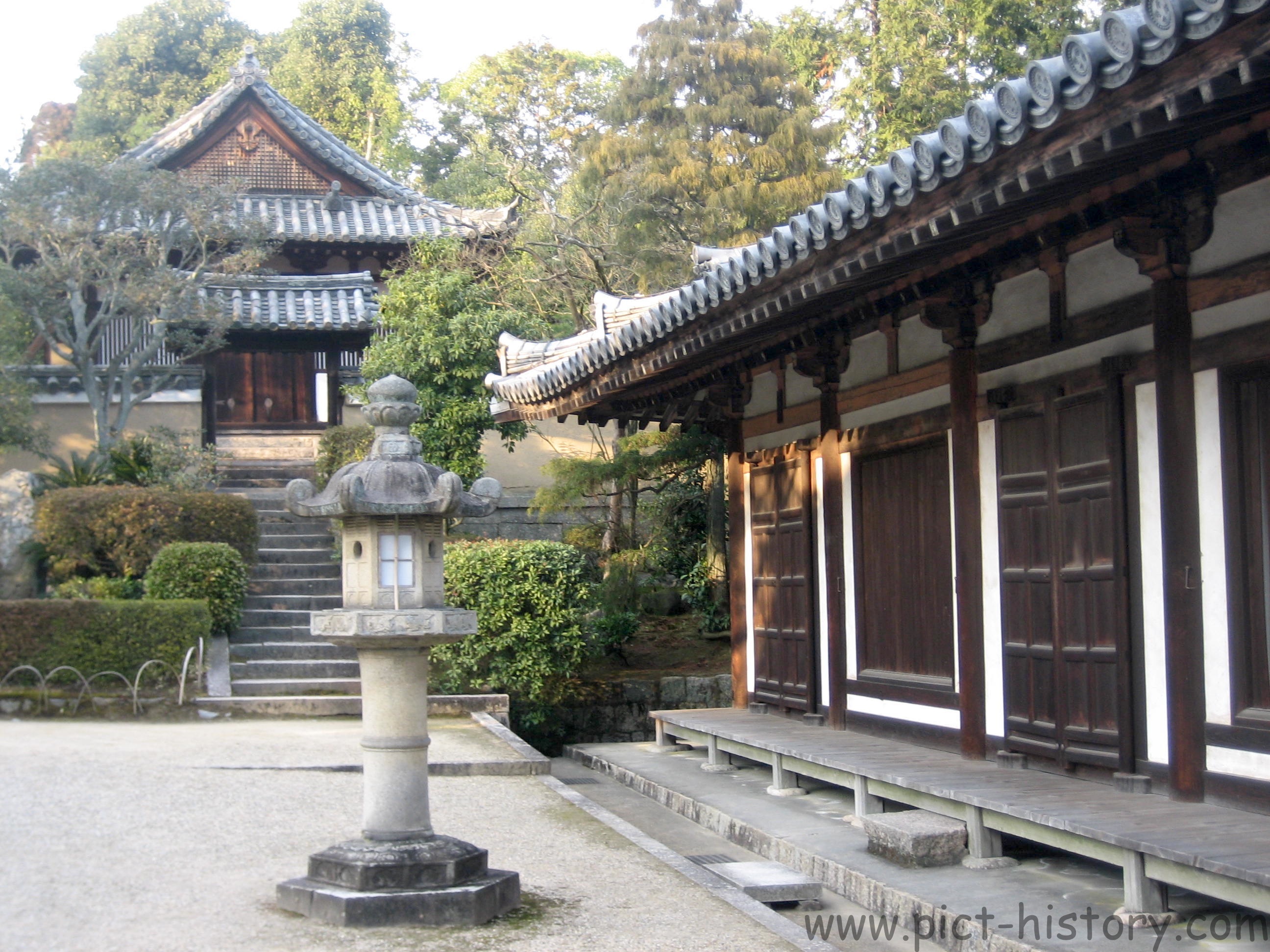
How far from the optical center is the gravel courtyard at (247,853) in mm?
5422

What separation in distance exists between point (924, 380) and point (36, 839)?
6.32m

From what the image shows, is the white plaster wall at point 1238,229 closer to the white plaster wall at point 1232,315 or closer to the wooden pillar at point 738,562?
the white plaster wall at point 1232,315

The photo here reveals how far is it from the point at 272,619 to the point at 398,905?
11524mm

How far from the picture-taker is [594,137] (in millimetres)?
23719

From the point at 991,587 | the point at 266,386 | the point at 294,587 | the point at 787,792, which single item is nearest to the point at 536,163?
the point at 266,386

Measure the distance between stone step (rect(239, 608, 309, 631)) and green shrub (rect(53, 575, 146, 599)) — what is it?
1.36 meters

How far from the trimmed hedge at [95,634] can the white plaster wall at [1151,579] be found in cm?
1069

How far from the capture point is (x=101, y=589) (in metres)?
15.6

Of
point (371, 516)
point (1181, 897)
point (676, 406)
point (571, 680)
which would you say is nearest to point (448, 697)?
point (571, 680)

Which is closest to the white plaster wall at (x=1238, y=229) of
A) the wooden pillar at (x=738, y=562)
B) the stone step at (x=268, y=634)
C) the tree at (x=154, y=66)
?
the wooden pillar at (x=738, y=562)

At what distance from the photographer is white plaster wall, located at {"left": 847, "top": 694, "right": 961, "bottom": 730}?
8.41 m

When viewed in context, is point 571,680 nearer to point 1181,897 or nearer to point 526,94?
point 1181,897

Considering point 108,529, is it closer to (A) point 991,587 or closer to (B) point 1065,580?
(A) point 991,587

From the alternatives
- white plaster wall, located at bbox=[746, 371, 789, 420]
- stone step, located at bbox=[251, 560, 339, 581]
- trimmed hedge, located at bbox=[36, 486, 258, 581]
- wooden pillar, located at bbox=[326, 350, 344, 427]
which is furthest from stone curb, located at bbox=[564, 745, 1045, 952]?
wooden pillar, located at bbox=[326, 350, 344, 427]
